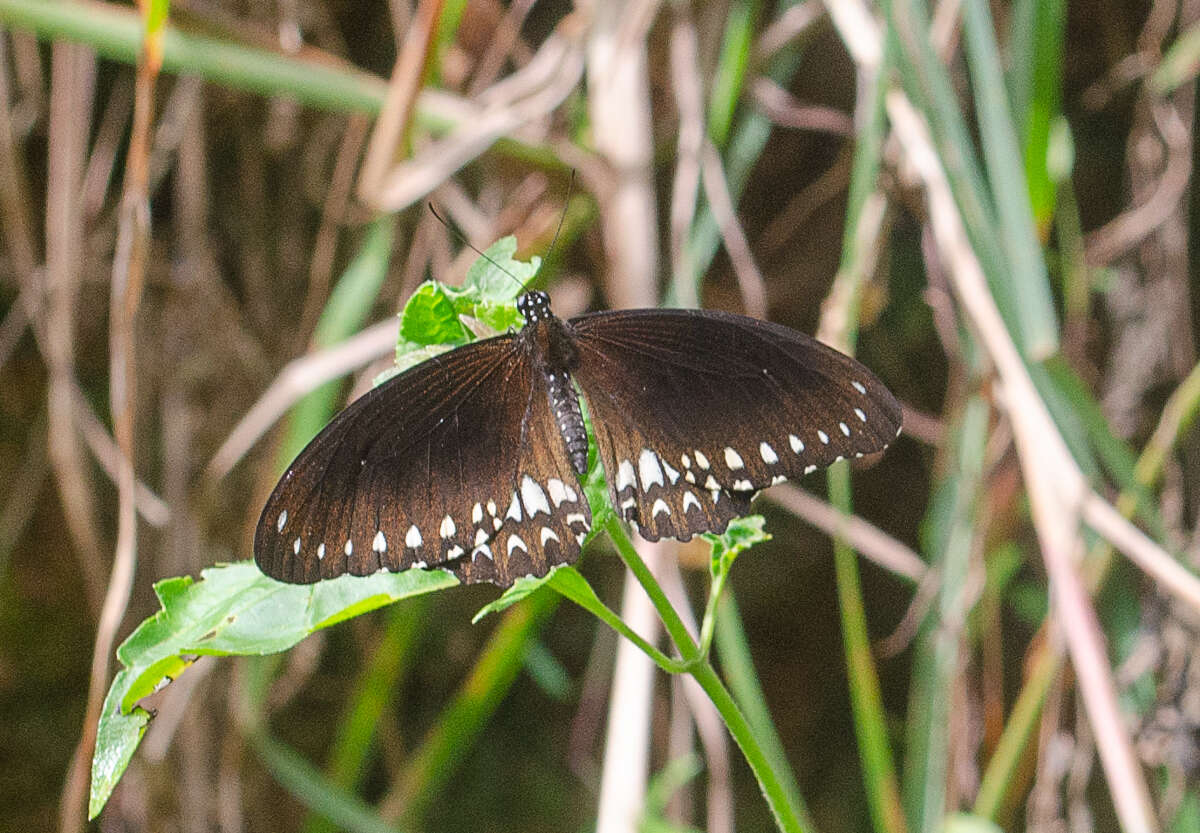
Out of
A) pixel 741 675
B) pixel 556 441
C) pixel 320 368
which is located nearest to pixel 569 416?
pixel 556 441

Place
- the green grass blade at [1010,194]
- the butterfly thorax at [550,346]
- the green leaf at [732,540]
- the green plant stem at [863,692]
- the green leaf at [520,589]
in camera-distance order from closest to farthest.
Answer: the green leaf at [520,589], the green leaf at [732,540], the butterfly thorax at [550,346], the green grass blade at [1010,194], the green plant stem at [863,692]

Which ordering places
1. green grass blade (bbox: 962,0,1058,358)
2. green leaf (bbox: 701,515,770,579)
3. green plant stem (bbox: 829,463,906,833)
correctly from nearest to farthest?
green leaf (bbox: 701,515,770,579) < green grass blade (bbox: 962,0,1058,358) < green plant stem (bbox: 829,463,906,833)

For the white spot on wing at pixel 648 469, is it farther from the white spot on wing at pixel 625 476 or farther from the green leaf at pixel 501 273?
the green leaf at pixel 501 273

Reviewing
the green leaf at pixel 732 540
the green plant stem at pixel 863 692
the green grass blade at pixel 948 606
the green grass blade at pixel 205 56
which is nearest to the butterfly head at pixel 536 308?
the green leaf at pixel 732 540

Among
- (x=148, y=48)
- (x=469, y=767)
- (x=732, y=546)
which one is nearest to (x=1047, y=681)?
(x=732, y=546)

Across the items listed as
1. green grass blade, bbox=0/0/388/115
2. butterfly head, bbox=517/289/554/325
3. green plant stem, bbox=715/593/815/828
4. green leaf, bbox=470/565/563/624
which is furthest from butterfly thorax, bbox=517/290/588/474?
green grass blade, bbox=0/0/388/115

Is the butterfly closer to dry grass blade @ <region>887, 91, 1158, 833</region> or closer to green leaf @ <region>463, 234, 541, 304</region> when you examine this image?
green leaf @ <region>463, 234, 541, 304</region>

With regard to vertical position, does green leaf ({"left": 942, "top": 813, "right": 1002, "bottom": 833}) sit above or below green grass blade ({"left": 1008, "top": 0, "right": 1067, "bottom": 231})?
below
